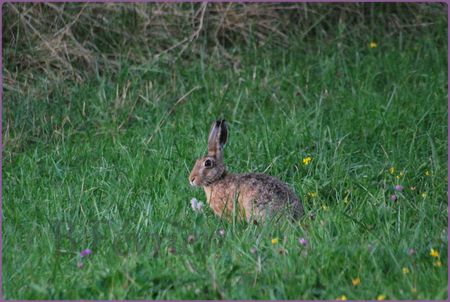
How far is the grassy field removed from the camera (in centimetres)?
452

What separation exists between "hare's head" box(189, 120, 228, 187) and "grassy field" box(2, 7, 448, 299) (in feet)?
0.58

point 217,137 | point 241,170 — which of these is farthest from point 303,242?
point 241,170

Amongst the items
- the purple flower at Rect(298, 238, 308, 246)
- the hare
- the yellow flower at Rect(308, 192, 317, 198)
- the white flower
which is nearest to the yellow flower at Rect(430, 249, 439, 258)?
the purple flower at Rect(298, 238, 308, 246)

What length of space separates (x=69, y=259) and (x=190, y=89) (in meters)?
3.53

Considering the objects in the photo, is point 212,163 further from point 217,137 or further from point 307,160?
point 307,160

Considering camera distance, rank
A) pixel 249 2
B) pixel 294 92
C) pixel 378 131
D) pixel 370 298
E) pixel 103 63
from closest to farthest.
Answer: pixel 370 298 < pixel 378 131 < pixel 294 92 < pixel 103 63 < pixel 249 2

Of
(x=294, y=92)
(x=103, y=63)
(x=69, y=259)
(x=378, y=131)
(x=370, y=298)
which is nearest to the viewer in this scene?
(x=370, y=298)

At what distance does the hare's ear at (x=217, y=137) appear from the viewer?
6387 mm

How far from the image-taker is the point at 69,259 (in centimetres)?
495

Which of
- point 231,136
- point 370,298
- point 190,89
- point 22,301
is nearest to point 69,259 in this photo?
point 22,301

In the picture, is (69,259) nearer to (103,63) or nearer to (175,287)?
(175,287)

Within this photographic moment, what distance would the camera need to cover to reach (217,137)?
6.40 metres

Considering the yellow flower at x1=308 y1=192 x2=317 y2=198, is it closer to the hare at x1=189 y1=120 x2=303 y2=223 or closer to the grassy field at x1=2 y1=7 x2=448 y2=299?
the grassy field at x1=2 y1=7 x2=448 y2=299

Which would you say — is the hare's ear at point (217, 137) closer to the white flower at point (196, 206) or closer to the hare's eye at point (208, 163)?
the hare's eye at point (208, 163)
